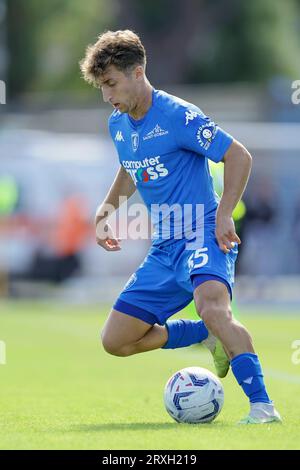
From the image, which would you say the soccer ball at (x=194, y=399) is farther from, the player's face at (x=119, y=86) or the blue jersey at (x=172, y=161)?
the player's face at (x=119, y=86)

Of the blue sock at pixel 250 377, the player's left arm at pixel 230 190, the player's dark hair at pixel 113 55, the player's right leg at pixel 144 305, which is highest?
the player's dark hair at pixel 113 55

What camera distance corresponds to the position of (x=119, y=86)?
827 cm

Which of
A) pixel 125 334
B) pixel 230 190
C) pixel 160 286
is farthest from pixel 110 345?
pixel 230 190

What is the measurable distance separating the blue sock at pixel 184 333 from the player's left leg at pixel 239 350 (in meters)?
1.08

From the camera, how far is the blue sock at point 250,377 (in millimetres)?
7914

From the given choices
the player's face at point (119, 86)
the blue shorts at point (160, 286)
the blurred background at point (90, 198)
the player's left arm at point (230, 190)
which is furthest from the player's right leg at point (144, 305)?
the blurred background at point (90, 198)

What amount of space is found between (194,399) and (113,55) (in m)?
2.34

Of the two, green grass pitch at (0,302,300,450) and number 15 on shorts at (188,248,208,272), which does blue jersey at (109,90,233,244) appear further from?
green grass pitch at (0,302,300,450)

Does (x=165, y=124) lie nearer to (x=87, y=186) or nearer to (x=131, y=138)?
(x=131, y=138)

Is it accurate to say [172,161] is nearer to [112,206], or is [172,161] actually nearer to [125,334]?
[112,206]

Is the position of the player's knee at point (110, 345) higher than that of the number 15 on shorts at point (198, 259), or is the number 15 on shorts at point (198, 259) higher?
the number 15 on shorts at point (198, 259)

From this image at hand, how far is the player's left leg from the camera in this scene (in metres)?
7.91
